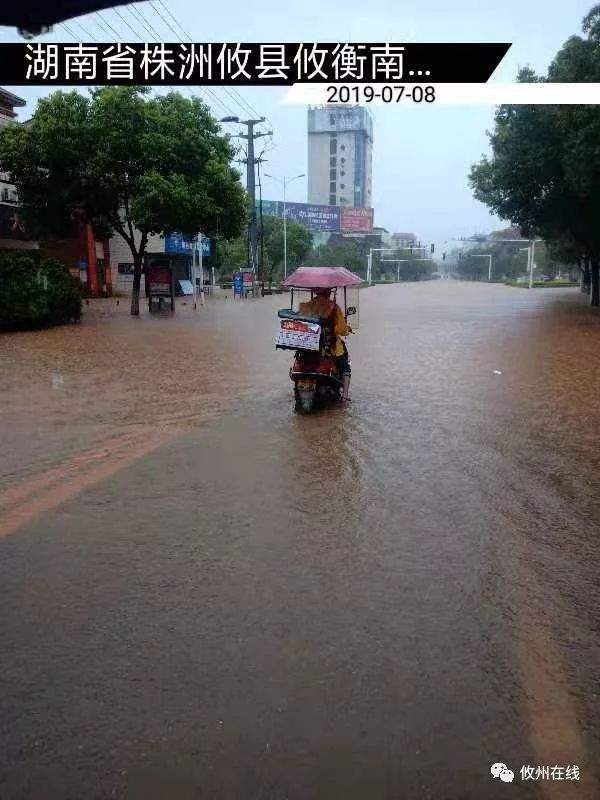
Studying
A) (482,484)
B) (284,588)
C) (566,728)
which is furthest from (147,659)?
(482,484)

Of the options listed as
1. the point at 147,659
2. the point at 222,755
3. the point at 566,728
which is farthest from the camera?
the point at 147,659

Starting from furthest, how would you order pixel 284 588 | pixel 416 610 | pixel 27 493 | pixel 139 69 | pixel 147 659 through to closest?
pixel 27 493
pixel 139 69
pixel 284 588
pixel 416 610
pixel 147 659

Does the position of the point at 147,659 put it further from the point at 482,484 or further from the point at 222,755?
the point at 482,484

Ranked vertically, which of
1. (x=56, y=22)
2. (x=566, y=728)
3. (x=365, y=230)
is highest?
(x=365, y=230)

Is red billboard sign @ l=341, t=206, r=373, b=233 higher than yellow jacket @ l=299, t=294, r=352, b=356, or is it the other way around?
red billboard sign @ l=341, t=206, r=373, b=233

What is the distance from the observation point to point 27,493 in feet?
19.3

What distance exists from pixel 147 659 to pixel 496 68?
4325mm

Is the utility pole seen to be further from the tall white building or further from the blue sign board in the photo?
the tall white building

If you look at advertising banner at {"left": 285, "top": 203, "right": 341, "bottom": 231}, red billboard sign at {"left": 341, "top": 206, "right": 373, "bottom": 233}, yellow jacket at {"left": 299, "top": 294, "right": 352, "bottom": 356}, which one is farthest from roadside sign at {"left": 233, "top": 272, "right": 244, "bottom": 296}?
red billboard sign at {"left": 341, "top": 206, "right": 373, "bottom": 233}

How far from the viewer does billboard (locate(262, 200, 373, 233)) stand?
102m

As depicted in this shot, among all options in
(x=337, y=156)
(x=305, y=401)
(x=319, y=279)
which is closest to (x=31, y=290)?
(x=319, y=279)

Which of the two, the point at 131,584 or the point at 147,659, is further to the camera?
the point at 131,584
